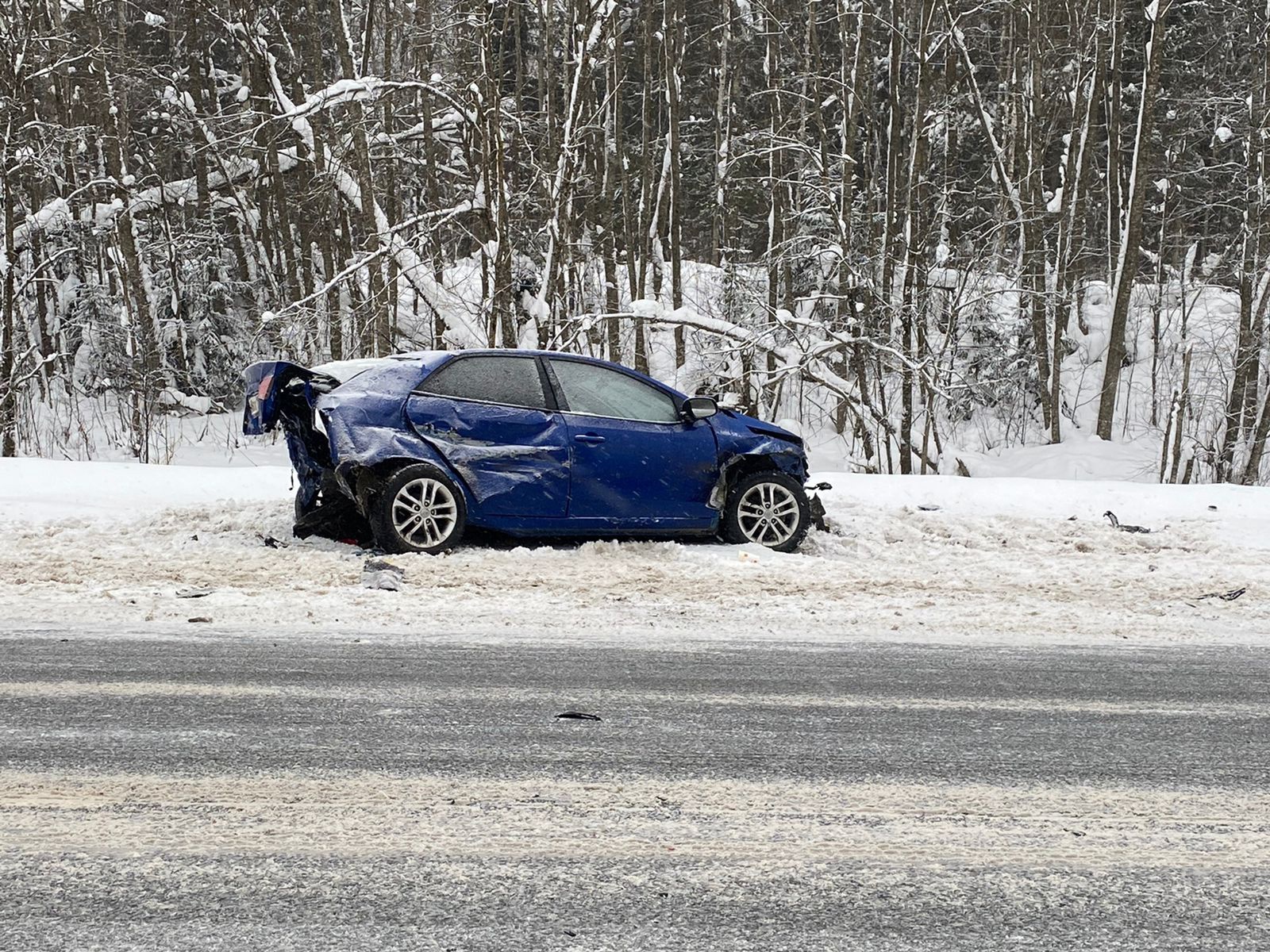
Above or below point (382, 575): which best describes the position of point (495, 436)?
above

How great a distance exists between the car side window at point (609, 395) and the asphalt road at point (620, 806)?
4.06 m

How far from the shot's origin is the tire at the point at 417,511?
893 centimetres

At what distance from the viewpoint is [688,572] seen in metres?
8.73

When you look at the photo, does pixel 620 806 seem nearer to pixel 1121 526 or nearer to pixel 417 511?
pixel 417 511

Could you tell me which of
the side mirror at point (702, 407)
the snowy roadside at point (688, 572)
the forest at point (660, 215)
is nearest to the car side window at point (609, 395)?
the side mirror at point (702, 407)

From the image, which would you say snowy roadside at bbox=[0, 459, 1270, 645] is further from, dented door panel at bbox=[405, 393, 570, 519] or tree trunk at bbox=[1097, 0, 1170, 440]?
tree trunk at bbox=[1097, 0, 1170, 440]

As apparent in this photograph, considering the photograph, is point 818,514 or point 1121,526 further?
point 1121,526

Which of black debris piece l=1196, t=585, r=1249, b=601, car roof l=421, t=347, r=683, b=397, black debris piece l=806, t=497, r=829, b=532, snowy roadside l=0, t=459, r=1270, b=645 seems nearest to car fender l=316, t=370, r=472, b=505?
car roof l=421, t=347, r=683, b=397

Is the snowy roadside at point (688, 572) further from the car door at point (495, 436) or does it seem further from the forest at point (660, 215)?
the forest at point (660, 215)

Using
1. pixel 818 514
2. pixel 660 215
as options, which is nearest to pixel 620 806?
pixel 818 514

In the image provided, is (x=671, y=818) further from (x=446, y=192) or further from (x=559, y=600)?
(x=446, y=192)

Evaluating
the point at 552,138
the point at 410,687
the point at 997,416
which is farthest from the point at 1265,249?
the point at 410,687

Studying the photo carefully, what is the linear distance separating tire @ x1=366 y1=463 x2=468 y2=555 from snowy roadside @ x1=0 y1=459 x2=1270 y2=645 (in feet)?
0.70

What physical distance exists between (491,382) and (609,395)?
0.95m
